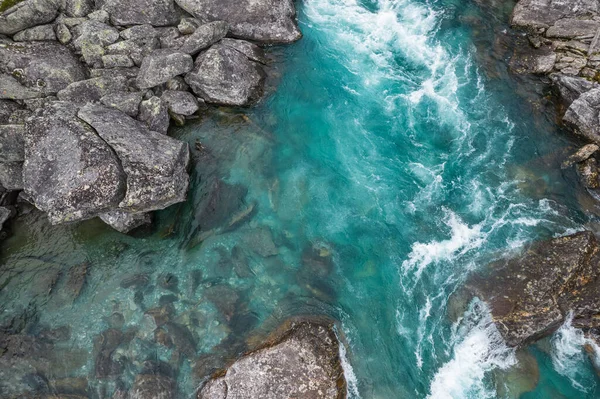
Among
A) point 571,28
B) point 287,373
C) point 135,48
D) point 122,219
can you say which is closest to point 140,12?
point 135,48

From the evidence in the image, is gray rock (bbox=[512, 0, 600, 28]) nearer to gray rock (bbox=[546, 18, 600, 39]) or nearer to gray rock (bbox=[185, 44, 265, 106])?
gray rock (bbox=[546, 18, 600, 39])

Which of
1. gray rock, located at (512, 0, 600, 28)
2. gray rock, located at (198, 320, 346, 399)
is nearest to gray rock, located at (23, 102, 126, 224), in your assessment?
gray rock, located at (198, 320, 346, 399)

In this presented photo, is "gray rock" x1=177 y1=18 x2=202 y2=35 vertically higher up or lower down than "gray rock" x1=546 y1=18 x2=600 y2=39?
lower down

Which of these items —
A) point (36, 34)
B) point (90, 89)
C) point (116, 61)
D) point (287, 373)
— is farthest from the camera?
point (116, 61)

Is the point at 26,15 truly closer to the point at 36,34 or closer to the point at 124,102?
the point at 36,34

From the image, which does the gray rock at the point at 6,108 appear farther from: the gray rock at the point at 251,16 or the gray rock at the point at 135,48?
the gray rock at the point at 251,16
